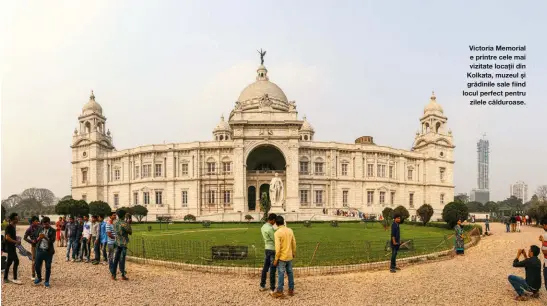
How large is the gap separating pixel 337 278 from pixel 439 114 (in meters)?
58.6

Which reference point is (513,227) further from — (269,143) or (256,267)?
(269,143)

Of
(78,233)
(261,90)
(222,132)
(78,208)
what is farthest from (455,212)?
(222,132)

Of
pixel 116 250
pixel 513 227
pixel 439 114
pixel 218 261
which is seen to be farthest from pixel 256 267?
pixel 439 114

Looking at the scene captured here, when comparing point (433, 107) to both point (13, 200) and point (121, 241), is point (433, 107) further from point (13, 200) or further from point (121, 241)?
point (13, 200)

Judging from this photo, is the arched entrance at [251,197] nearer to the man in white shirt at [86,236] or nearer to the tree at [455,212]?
the tree at [455,212]

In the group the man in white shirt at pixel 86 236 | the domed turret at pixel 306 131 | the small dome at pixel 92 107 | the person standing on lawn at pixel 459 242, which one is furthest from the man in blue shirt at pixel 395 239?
the small dome at pixel 92 107

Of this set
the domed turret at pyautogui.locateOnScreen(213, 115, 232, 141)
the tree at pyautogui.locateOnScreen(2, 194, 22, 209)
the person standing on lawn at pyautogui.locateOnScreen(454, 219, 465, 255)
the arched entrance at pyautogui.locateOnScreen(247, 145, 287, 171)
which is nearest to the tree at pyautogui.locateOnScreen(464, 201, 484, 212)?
the arched entrance at pyautogui.locateOnScreen(247, 145, 287, 171)

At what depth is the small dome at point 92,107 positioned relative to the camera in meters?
62.7

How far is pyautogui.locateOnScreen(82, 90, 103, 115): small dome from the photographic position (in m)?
62.7

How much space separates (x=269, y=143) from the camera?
51000 millimetres

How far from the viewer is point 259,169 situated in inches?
2248

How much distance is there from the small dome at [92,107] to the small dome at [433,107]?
5240cm

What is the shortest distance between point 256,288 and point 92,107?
199ft

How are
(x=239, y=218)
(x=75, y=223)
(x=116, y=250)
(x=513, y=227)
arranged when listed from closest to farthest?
(x=116, y=250) < (x=75, y=223) < (x=513, y=227) < (x=239, y=218)
